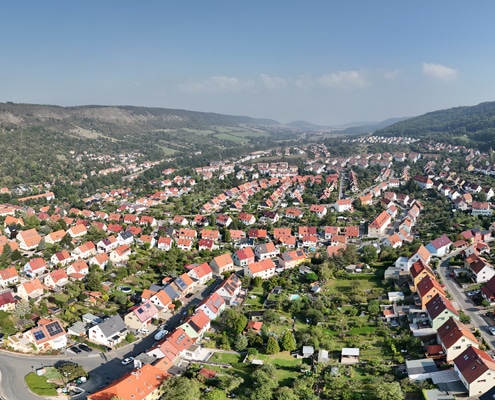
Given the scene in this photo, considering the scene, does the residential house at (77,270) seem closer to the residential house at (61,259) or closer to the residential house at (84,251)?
the residential house at (61,259)

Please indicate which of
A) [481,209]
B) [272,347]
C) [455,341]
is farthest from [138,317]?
[481,209]

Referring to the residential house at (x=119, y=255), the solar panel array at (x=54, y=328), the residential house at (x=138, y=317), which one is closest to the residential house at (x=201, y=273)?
the residential house at (x=138, y=317)

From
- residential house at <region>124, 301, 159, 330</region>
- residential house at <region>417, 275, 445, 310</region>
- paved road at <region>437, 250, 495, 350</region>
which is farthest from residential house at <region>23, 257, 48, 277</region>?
paved road at <region>437, 250, 495, 350</region>

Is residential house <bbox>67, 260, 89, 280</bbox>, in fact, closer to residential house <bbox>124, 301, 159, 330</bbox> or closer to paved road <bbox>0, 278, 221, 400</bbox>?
residential house <bbox>124, 301, 159, 330</bbox>

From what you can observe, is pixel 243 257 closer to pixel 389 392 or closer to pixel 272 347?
pixel 272 347

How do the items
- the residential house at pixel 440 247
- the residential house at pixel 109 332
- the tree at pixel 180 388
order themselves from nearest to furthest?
the tree at pixel 180 388 < the residential house at pixel 109 332 < the residential house at pixel 440 247

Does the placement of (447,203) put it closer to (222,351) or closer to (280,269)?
(280,269)
